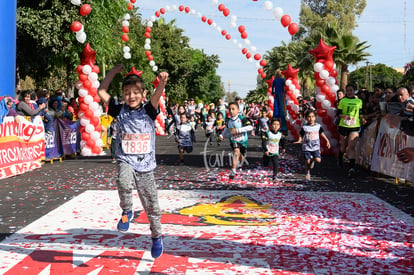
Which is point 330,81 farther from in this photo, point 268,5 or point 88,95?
point 88,95

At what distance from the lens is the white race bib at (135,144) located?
5004 millimetres

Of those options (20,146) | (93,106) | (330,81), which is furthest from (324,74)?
(20,146)

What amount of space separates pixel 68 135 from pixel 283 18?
26.2 feet

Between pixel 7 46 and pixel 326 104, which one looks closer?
pixel 7 46

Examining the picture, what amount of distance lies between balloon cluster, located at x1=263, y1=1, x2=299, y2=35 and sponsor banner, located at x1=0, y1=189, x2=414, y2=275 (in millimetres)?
7119

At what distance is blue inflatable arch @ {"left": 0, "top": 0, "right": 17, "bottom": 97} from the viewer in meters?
14.1

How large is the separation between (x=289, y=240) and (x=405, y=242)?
4.55 feet

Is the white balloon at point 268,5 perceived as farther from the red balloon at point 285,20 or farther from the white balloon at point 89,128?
the white balloon at point 89,128

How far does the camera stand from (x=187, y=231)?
6.46 meters

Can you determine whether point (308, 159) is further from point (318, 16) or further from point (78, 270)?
point (318, 16)

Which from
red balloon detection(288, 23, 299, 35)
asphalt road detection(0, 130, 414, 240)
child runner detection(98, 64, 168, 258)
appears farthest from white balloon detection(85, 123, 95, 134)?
child runner detection(98, 64, 168, 258)

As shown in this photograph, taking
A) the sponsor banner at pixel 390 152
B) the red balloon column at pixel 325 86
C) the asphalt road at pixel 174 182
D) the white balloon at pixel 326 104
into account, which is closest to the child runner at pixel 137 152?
the asphalt road at pixel 174 182

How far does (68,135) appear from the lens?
17.0 m

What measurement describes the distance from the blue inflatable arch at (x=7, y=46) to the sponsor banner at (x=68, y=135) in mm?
2276
